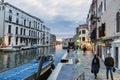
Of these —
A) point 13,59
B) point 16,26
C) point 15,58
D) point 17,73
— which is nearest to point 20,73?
point 17,73

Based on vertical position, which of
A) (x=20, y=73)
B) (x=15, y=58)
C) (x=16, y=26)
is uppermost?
(x=16, y=26)

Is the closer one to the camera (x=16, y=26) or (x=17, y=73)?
(x=17, y=73)

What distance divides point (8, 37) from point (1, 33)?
306cm

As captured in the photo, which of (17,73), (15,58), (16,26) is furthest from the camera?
(16,26)

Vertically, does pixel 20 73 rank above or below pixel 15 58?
below

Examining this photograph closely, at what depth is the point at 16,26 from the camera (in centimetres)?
6575

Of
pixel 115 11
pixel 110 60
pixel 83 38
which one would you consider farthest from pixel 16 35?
pixel 110 60

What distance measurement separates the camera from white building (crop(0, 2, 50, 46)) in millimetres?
57438

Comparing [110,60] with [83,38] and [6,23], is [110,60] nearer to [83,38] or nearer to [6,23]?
[6,23]

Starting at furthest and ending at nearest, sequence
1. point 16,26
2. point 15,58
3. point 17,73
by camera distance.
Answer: point 16,26 < point 15,58 < point 17,73

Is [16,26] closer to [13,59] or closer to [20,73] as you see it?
[13,59]

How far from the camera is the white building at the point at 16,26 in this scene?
188 feet

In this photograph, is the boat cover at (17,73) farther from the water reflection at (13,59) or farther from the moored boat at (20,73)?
the water reflection at (13,59)

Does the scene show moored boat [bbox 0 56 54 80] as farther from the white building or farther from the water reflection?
the white building
